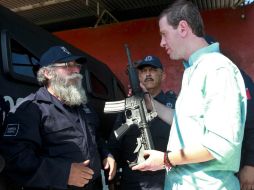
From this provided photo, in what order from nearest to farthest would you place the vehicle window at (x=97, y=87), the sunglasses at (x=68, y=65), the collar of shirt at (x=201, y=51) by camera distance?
the collar of shirt at (x=201, y=51) < the sunglasses at (x=68, y=65) < the vehicle window at (x=97, y=87)

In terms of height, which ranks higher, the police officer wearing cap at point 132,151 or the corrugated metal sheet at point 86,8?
the corrugated metal sheet at point 86,8

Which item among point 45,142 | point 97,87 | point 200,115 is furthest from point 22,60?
point 97,87

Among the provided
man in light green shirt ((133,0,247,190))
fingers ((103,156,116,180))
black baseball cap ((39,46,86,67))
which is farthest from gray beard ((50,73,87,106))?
man in light green shirt ((133,0,247,190))

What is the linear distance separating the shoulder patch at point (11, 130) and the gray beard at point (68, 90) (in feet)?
1.51

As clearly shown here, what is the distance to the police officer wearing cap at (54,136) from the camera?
212 centimetres

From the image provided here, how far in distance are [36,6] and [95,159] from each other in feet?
13.6

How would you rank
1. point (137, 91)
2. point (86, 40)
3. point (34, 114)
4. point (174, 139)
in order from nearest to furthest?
point (174, 139) < point (34, 114) < point (137, 91) < point (86, 40)

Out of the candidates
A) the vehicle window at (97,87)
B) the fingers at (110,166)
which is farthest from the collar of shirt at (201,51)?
the vehicle window at (97,87)

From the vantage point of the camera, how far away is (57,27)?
7.38 m

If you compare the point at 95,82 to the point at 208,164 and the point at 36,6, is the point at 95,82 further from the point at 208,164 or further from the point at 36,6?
the point at 208,164

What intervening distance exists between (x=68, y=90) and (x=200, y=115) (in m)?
1.19

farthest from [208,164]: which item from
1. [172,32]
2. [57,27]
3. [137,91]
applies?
[57,27]

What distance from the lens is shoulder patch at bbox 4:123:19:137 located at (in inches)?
83.8

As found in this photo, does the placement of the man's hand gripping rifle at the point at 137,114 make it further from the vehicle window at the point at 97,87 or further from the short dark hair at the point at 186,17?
the vehicle window at the point at 97,87
